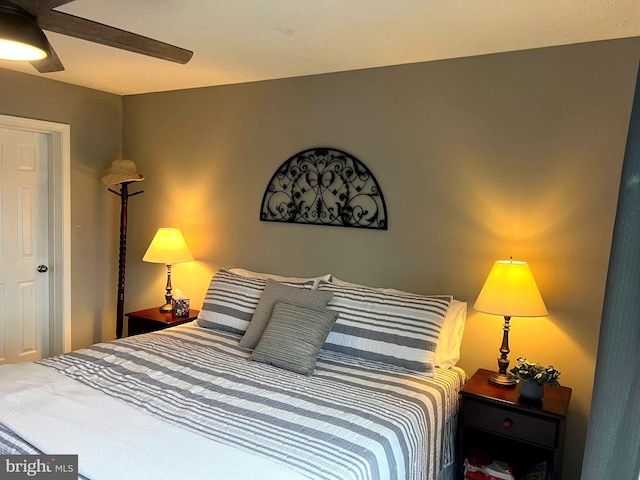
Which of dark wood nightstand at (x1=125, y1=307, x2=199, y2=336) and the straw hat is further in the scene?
the straw hat

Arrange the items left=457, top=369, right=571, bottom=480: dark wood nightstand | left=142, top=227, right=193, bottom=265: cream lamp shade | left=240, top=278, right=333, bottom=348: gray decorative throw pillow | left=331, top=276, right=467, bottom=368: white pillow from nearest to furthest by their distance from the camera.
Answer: left=457, top=369, right=571, bottom=480: dark wood nightstand
left=331, top=276, right=467, bottom=368: white pillow
left=240, top=278, right=333, bottom=348: gray decorative throw pillow
left=142, top=227, right=193, bottom=265: cream lamp shade

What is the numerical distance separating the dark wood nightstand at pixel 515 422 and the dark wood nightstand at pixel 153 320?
6.59 ft

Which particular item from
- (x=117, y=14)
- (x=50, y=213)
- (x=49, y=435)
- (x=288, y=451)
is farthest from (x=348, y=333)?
(x=50, y=213)

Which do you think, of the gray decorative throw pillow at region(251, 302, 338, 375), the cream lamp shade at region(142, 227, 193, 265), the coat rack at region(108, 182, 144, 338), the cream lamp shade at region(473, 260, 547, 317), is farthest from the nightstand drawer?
the coat rack at region(108, 182, 144, 338)

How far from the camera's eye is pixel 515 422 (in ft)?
7.07

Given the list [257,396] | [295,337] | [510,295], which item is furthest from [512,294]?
[257,396]

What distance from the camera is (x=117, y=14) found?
7.12 feet

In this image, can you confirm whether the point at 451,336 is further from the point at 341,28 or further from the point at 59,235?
the point at 59,235

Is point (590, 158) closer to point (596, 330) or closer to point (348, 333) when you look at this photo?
point (596, 330)

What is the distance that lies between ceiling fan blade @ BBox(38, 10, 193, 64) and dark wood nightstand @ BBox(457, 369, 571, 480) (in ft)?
6.58

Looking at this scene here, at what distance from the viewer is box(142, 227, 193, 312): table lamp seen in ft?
11.4

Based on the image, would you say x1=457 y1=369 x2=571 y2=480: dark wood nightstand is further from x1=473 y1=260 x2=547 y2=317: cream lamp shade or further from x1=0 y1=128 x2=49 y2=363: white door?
x1=0 y1=128 x2=49 y2=363: white door

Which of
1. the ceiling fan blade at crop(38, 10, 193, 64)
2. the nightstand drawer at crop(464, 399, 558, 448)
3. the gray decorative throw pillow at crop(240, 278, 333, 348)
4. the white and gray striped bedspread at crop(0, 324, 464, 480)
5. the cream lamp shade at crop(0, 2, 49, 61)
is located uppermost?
the ceiling fan blade at crop(38, 10, 193, 64)

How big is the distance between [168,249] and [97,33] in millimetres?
1949
